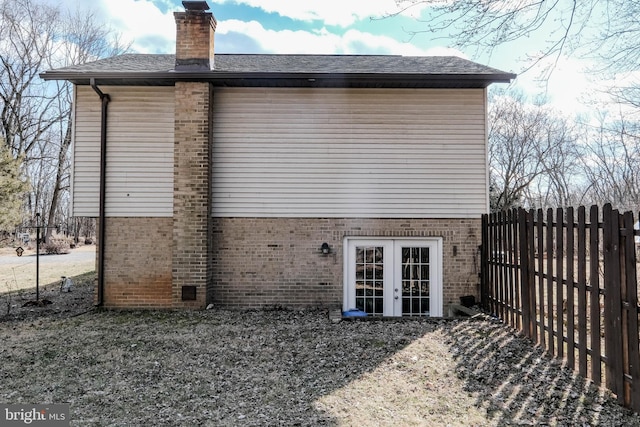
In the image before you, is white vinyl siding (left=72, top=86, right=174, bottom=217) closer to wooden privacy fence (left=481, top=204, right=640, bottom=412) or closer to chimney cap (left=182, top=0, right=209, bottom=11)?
chimney cap (left=182, top=0, right=209, bottom=11)

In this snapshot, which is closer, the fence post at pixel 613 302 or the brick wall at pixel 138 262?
the fence post at pixel 613 302

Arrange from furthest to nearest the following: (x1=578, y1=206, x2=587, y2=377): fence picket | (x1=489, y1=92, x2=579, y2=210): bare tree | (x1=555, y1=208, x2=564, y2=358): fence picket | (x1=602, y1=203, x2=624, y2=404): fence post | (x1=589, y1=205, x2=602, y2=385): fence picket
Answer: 1. (x1=489, y1=92, x2=579, y2=210): bare tree
2. (x1=555, y1=208, x2=564, y2=358): fence picket
3. (x1=578, y1=206, x2=587, y2=377): fence picket
4. (x1=589, y1=205, x2=602, y2=385): fence picket
5. (x1=602, y1=203, x2=624, y2=404): fence post

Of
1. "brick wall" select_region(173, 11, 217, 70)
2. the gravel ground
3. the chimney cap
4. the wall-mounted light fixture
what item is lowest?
the gravel ground

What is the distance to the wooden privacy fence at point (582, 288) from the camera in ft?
12.2

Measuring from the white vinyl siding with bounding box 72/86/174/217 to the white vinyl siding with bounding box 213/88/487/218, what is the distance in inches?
42.5

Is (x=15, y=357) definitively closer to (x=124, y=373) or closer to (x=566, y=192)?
(x=124, y=373)

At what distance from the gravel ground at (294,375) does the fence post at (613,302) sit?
240 millimetres

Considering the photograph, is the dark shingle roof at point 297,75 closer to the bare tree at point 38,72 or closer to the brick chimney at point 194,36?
the brick chimney at point 194,36

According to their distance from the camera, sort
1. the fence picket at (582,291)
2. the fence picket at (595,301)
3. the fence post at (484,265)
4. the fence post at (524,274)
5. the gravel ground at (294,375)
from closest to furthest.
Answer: the gravel ground at (294,375) < the fence picket at (595,301) < the fence picket at (582,291) < the fence post at (524,274) < the fence post at (484,265)

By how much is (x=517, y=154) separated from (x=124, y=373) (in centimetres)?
2715

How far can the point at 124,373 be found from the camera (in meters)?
4.70

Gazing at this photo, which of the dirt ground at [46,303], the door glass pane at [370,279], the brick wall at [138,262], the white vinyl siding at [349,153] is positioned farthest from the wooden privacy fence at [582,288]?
the dirt ground at [46,303]

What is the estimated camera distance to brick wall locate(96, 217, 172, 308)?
311 inches

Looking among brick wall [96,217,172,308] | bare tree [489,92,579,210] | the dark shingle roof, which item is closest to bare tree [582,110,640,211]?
bare tree [489,92,579,210]
